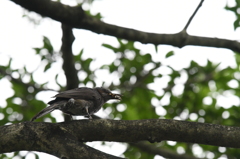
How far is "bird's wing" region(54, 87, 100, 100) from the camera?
498 centimetres

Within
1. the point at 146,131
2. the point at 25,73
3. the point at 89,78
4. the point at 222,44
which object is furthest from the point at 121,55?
the point at 146,131

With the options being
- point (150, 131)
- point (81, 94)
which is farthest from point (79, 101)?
point (150, 131)

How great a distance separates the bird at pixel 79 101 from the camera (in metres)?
4.91

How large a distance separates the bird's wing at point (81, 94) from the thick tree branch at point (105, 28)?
0.99 meters

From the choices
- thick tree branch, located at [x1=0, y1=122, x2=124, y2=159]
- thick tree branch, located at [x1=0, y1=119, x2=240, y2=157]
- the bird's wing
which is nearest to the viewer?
thick tree branch, located at [x1=0, y1=122, x2=124, y2=159]

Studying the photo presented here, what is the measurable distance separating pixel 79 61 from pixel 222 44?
292 cm

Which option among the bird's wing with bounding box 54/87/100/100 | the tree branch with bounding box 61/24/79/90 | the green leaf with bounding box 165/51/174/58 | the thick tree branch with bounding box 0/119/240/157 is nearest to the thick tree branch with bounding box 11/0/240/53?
the tree branch with bounding box 61/24/79/90

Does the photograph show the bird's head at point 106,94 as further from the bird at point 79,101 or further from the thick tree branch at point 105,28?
the thick tree branch at point 105,28

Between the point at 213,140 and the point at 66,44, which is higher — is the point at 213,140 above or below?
below

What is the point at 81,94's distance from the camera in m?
5.36

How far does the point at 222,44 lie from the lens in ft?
17.3

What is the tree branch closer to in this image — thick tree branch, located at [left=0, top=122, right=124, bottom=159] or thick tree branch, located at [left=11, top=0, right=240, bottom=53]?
thick tree branch, located at [left=11, top=0, right=240, bottom=53]

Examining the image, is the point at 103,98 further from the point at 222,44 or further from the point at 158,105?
the point at 222,44

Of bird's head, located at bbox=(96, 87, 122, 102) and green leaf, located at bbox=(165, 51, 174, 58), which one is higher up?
green leaf, located at bbox=(165, 51, 174, 58)
